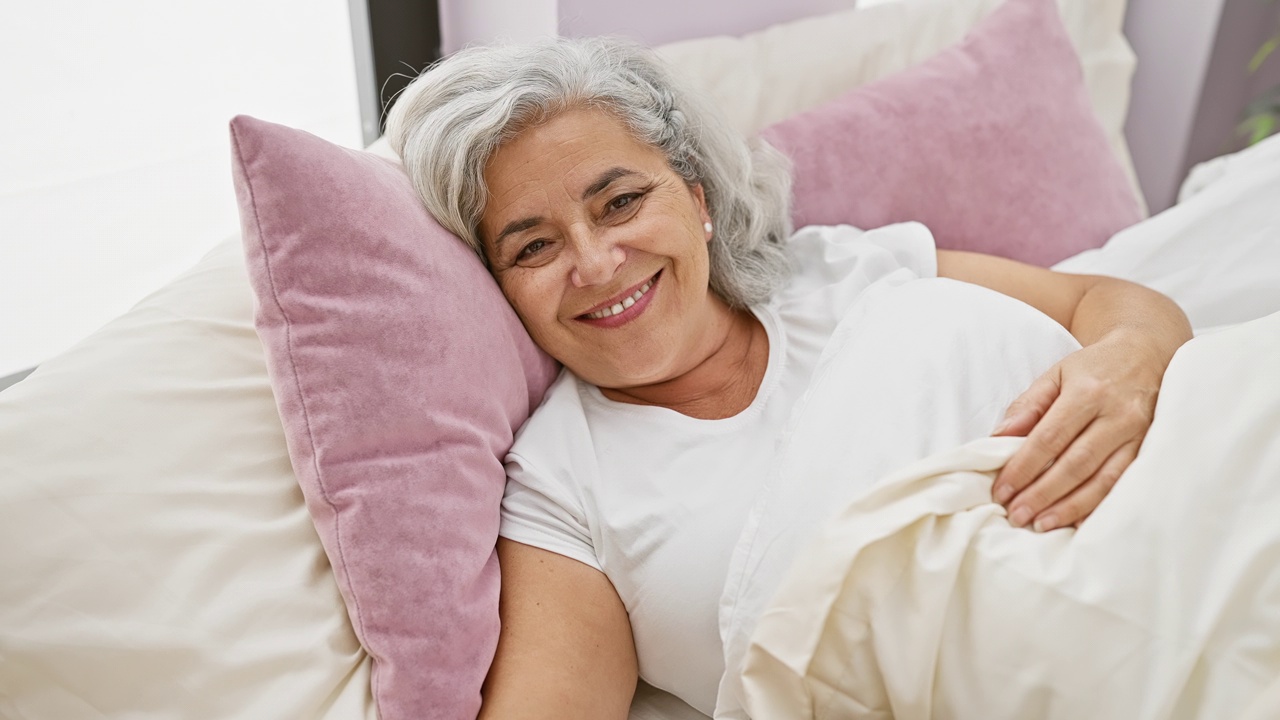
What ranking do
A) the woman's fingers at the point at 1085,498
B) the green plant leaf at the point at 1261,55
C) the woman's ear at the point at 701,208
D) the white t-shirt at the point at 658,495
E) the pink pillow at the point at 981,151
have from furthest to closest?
the green plant leaf at the point at 1261,55 < the pink pillow at the point at 981,151 < the woman's ear at the point at 701,208 < the white t-shirt at the point at 658,495 < the woman's fingers at the point at 1085,498

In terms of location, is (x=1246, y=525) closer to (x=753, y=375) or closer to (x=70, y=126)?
(x=753, y=375)

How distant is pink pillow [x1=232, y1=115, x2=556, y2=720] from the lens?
38.6 inches

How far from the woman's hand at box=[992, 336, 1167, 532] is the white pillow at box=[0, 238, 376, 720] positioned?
70 centimetres

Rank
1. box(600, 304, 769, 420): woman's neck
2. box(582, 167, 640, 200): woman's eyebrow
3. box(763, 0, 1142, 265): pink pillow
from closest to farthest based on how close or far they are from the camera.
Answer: box(582, 167, 640, 200): woman's eyebrow → box(600, 304, 769, 420): woman's neck → box(763, 0, 1142, 265): pink pillow

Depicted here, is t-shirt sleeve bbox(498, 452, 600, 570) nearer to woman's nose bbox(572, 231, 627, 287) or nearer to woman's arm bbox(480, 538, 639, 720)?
woman's arm bbox(480, 538, 639, 720)

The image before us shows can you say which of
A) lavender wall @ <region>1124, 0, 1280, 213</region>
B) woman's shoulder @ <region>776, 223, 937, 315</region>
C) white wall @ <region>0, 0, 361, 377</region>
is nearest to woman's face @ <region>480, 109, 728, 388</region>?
woman's shoulder @ <region>776, 223, 937, 315</region>

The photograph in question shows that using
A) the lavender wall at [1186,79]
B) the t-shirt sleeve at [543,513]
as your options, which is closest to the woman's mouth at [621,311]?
the t-shirt sleeve at [543,513]

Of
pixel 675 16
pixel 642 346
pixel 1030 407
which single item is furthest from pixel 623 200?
pixel 675 16

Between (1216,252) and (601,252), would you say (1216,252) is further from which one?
(601,252)

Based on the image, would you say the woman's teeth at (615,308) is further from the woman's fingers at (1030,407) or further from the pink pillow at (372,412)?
the woman's fingers at (1030,407)

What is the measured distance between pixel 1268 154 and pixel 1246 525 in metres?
1.20

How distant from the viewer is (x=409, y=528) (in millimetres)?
1002

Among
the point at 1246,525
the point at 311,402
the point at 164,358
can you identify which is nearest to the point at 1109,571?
the point at 1246,525

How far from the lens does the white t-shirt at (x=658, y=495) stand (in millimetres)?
1154
